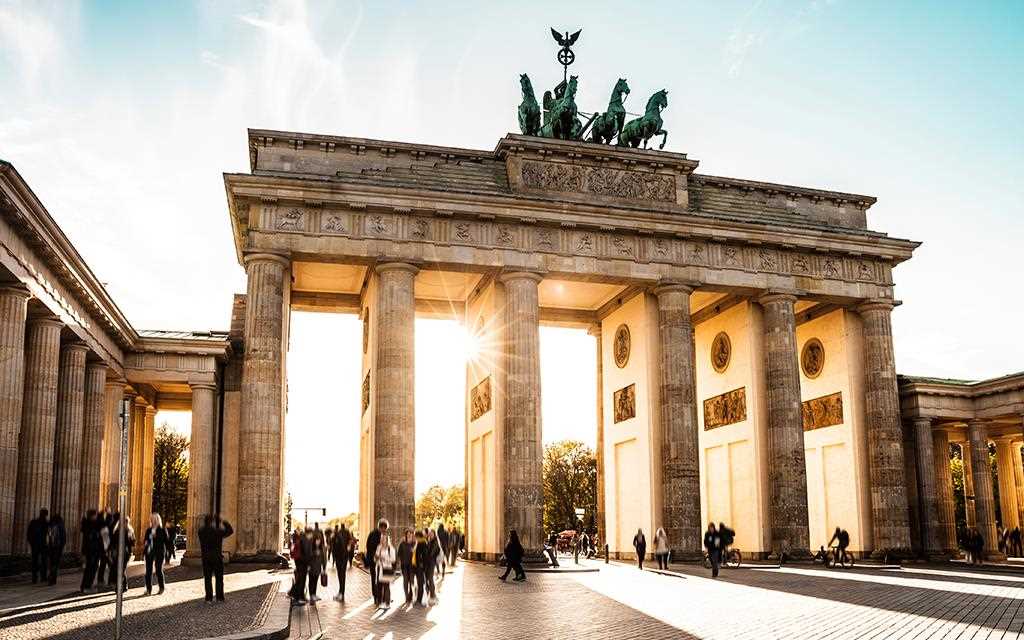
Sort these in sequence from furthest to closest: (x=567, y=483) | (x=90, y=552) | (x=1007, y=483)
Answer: (x=567, y=483) < (x=1007, y=483) < (x=90, y=552)

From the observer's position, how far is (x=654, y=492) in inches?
1486

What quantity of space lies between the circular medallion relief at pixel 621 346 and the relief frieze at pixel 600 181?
6.17 metres

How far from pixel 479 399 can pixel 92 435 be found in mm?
14451

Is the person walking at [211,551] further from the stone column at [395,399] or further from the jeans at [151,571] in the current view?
the stone column at [395,399]

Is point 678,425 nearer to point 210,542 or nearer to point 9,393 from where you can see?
point 210,542

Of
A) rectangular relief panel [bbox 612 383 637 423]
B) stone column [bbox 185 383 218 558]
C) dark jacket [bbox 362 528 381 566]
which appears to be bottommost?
dark jacket [bbox 362 528 381 566]

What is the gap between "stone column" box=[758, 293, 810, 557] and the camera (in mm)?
37594

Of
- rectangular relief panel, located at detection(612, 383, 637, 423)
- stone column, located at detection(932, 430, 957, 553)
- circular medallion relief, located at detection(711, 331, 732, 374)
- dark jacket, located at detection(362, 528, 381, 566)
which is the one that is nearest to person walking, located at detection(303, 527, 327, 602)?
dark jacket, located at detection(362, 528, 381, 566)

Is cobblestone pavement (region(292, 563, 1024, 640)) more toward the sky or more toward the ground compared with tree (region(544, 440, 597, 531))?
more toward the ground

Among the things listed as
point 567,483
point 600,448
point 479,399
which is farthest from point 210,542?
point 567,483

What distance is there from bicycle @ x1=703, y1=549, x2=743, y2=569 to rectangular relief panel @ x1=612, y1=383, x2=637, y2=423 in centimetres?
680

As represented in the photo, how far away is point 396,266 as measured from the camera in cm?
3481

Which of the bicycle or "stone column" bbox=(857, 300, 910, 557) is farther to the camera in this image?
"stone column" bbox=(857, 300, 910, 557)

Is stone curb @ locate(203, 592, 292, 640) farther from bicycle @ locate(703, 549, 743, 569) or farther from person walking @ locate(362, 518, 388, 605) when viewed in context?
bicycle @ locate(703, 549, 743, 569)
